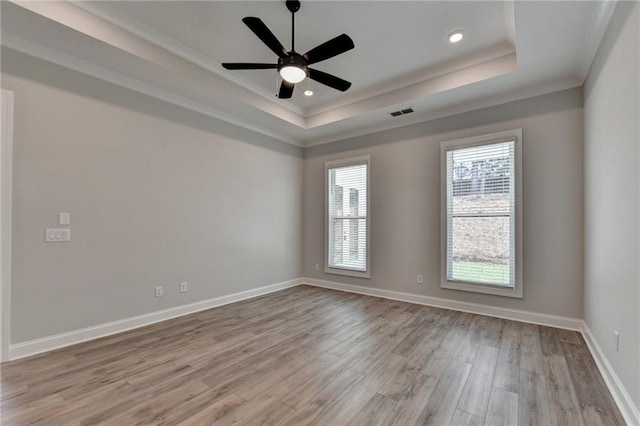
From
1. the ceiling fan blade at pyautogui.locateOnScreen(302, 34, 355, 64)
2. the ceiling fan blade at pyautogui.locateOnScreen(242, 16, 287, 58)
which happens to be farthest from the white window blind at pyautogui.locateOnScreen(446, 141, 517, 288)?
the ceiling fan blade at pyautogui.locateOnScreen(242, 16, 287, 58)

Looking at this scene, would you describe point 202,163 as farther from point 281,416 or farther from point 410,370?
point 410,370

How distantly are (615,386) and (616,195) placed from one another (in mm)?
1427

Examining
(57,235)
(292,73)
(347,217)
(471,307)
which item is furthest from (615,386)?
(57,235)

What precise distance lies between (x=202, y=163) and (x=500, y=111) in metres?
4.31

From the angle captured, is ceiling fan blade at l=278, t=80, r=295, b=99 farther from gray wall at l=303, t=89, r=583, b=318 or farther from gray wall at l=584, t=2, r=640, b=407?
gray wall at l=584, t=2, r=640, b=407

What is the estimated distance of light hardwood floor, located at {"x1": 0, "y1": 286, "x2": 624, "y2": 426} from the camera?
1897 millimetres

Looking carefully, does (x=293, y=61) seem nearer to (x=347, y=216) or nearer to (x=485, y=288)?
(x=347, y=216)

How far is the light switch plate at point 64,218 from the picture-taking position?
2934 millimetres

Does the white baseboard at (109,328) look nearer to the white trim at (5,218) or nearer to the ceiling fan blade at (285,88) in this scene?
the white trim at (5,218)

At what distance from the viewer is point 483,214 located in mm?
3996

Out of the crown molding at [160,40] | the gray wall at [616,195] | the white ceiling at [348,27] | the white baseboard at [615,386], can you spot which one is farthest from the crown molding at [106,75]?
the white baseboard at [615,386]

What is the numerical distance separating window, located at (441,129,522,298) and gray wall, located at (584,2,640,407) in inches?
32.3

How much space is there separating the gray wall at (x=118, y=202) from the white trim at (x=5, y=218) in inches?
1.9

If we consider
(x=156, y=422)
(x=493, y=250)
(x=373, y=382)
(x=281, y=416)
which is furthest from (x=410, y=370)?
(x=493, y=250)
